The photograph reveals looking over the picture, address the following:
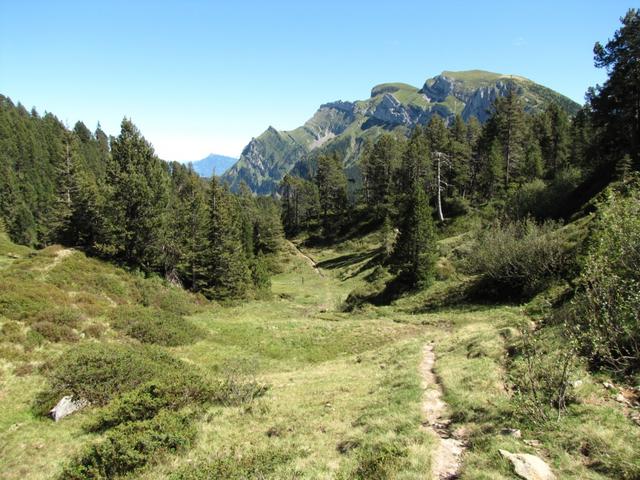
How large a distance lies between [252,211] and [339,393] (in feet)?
295

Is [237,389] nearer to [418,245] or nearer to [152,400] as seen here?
[152,400]

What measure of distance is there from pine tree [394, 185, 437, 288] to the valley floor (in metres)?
13.8

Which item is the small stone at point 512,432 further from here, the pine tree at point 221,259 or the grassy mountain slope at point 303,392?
the pine tree at point 221,259

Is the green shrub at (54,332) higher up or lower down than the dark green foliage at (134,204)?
lower down

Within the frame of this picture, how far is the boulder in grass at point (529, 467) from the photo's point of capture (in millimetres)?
7020

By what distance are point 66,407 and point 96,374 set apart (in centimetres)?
162

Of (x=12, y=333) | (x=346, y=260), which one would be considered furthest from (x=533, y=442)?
(x=346, y=260)

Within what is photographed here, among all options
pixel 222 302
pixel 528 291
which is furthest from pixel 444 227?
pixel 222 302

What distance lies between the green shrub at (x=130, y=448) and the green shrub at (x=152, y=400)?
4.19 ft

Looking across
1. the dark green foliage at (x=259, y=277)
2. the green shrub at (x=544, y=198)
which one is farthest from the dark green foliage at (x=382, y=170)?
the dark green foliage at (x=259, y=277)

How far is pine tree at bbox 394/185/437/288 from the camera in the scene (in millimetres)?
40281

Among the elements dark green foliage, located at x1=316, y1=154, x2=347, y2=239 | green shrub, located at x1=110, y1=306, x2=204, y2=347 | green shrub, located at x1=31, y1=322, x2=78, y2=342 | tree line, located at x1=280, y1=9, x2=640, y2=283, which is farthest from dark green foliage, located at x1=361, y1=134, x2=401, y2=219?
green shrub, located at x1=31, y1=322, x2=78, y2=342

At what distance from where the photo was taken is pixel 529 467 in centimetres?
721

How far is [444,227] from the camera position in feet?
204
